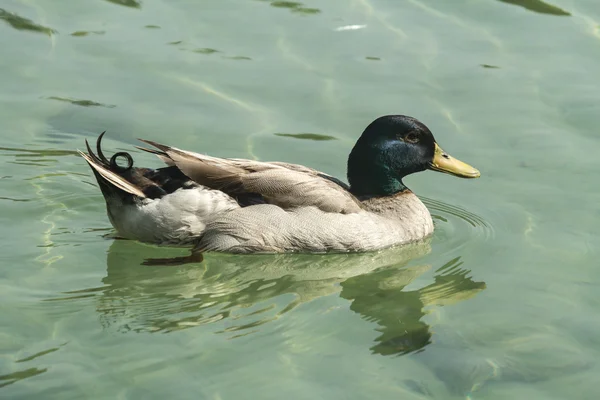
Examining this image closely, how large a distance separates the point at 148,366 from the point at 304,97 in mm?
5077

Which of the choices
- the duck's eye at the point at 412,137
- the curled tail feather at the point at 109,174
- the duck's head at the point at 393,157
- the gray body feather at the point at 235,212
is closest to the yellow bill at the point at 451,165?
the duck's head at the point at 393,157

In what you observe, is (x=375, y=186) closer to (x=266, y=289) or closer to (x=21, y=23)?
(x=266, y=289)

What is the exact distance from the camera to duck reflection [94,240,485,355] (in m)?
7.12

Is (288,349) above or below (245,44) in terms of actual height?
below

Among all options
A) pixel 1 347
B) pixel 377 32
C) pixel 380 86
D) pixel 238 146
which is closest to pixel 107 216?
pixel 238 146

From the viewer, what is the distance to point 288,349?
22.1ft

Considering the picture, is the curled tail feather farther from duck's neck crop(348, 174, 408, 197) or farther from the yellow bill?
the yellow bill

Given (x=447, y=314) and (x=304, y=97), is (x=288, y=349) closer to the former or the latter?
(x=447, y=314)

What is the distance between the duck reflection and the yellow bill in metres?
0.68

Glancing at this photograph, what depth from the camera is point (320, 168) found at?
988cm

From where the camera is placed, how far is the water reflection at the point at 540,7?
42.4 ft

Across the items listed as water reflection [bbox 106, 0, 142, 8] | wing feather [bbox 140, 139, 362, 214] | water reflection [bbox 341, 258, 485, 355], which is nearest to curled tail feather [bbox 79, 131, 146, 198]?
wing feather [bbox 140, 139, 362, 214]

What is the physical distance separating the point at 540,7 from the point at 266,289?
6.62 metres

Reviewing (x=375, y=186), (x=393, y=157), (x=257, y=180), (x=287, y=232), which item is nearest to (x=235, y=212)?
(x=257, y=180)
